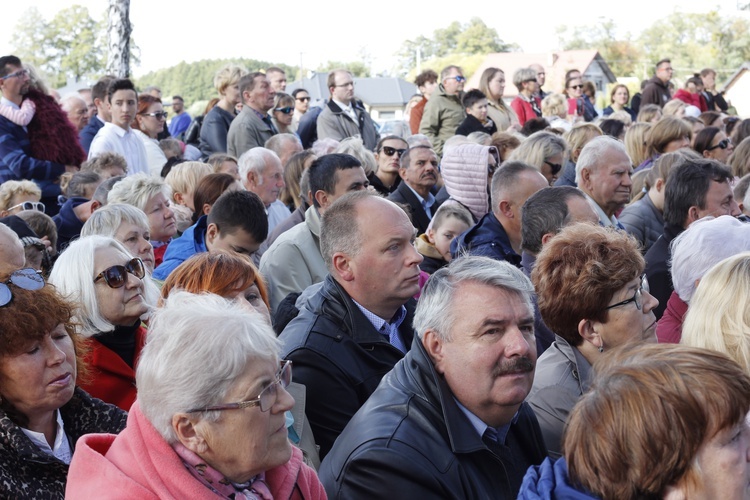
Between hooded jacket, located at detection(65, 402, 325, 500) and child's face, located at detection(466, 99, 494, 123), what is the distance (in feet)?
29.6

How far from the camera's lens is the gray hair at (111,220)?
5.12m

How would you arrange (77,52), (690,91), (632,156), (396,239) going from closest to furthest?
(396,239) → (632,156) → (690,91) → (77,52)

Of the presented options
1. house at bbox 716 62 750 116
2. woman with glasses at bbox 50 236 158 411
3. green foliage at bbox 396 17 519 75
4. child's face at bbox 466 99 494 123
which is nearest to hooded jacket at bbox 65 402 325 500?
woman with glasses at bbox 50 236 158 411

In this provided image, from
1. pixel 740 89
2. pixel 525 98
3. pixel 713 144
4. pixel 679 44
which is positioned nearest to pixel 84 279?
pixel 713 144

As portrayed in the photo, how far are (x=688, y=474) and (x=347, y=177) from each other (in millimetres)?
4336

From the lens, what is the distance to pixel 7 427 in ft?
9.36

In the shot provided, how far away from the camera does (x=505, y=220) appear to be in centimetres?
571

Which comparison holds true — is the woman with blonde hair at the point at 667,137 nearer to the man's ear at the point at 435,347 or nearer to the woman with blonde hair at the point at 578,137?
the woman with blonde hair at the point at 578,137

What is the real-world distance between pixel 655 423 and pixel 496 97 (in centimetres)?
1046

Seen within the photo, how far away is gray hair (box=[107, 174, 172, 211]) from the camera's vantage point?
6.08m

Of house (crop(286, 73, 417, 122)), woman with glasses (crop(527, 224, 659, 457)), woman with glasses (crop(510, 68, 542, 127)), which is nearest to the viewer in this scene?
woman with glasses (crop(527, 224, 659, 457))

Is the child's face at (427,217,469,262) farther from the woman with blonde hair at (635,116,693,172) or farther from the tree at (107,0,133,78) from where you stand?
the tree at (107,0,133,78)

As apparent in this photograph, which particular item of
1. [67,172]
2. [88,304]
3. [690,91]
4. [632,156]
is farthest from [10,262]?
[690,91]

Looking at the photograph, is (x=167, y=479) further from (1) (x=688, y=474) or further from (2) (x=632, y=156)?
(2) (x=632, y=156)
